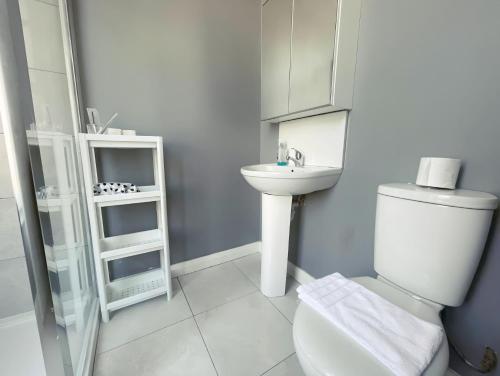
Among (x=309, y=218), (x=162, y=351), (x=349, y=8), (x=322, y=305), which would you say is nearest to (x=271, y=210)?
(x=309, y=218)

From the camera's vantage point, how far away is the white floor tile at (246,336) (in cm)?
92

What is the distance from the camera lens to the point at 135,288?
125 centimetres

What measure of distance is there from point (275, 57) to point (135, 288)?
1.73 meters

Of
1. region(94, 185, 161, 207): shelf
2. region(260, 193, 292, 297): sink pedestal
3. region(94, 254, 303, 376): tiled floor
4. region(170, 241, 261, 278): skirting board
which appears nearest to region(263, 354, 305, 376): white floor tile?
region(94, 254, 303, 376): tiled floor

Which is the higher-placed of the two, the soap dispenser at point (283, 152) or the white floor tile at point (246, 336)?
the soap dispenser at point (283, 152)

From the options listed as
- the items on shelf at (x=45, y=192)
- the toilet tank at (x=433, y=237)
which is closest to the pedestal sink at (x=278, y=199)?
the toilet tank at (x=433, y=237)

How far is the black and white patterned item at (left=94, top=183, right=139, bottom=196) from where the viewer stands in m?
1.01

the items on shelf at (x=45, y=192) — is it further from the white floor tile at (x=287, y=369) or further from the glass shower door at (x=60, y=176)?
the white floor tile at (x=287, y=369)

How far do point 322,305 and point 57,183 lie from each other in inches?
40.2

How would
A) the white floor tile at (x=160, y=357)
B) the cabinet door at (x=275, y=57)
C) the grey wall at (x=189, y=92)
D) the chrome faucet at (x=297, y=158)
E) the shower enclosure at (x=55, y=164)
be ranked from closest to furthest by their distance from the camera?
the shower enclosure at (x=55, y=164), the white floor tile at (x=160, y=357), the grey wall at (x=189, y=92), the cabinet door at (x=275, y=57), the chrome faucet at (x=297, y=158)

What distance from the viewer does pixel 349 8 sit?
922mm

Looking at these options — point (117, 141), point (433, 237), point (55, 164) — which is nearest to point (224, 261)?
point (117, 141)

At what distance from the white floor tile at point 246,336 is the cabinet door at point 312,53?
3.96ft

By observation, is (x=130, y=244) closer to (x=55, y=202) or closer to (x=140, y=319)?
(x=140, y=319)
